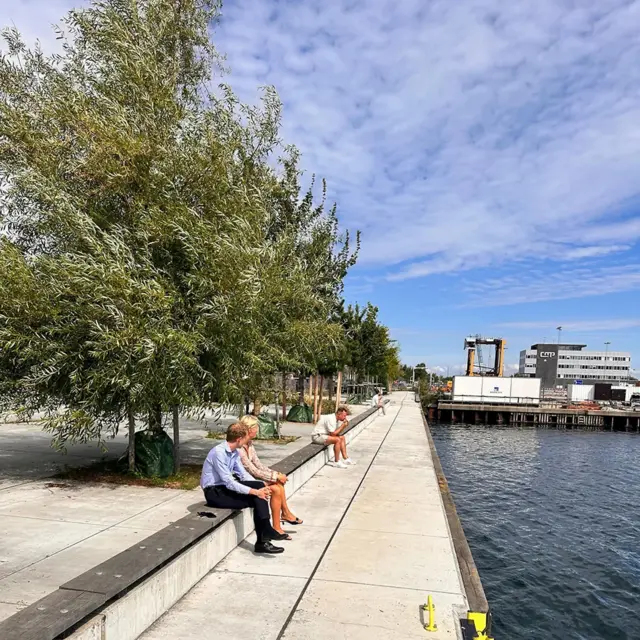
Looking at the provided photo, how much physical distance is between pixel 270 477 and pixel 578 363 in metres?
169

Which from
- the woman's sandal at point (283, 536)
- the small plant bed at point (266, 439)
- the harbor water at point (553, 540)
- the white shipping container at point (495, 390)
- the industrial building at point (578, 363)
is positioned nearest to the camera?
the woman's sandal at point (283, 536)

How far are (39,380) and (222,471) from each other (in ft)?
9.96

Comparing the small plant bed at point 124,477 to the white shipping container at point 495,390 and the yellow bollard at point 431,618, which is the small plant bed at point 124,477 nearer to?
the yellow bollard at point 431,618

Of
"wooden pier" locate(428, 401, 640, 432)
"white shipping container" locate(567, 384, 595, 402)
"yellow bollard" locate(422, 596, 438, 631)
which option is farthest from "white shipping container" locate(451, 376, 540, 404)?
"yellow bollard" locate(422, 596, 438, 631)

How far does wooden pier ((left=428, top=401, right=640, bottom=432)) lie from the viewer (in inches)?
1937

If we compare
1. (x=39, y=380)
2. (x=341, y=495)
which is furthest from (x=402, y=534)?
(x=39, y=380)

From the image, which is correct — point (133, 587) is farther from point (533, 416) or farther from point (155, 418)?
point (533, 416)

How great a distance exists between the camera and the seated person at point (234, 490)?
5902 mm

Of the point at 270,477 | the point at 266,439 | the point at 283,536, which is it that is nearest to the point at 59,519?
the point at 270,477

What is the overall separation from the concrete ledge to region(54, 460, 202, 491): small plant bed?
8.71ft

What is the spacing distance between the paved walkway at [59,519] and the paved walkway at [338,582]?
1.09 m

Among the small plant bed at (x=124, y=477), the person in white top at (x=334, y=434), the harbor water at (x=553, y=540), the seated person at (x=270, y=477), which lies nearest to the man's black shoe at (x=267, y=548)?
the seated person at (x=270, y=477)

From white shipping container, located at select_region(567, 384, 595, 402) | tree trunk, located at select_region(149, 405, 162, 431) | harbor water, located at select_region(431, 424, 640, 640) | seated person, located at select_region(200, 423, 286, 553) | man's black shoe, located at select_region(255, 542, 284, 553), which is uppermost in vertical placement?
white shipping container, located at select_region(567, 384, 595, 402)

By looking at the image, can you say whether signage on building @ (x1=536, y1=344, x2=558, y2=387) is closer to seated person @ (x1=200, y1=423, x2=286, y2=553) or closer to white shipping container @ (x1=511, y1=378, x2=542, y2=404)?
white shipping container @ (x1=511, y1=378, x2=542, y2=404)
